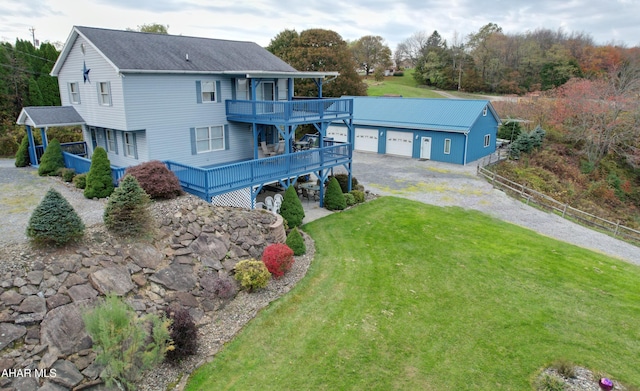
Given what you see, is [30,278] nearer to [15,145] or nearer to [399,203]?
[399,203]

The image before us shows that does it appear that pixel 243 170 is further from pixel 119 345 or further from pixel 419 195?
pixel 419 195

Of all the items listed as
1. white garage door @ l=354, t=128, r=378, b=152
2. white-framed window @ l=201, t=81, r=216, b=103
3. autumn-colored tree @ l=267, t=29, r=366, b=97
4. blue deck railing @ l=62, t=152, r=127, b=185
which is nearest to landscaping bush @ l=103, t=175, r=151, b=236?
blue deck railing @ l=62, t=152, r=127, b=185

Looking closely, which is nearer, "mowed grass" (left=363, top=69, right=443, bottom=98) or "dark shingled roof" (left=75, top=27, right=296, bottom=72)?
"dark shingled roof" (left=75, top=27, right=296, bottom=72)

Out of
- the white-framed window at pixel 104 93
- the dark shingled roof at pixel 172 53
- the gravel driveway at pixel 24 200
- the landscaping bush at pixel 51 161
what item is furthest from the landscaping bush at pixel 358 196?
the landscaping bush at pixel 51 161

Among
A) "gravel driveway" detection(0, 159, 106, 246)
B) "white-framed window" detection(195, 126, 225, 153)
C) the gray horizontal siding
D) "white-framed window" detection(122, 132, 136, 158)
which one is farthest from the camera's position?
"white-framed window" detection(195, 126, 225, 153)

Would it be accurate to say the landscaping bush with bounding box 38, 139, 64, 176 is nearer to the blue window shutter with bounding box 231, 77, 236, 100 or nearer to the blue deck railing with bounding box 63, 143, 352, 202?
the blue deck railing with bounding box 63, 143, 352, 202

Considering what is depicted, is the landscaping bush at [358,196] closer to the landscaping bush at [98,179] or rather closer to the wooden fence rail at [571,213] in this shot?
the wooden fence rail at [571,213]
